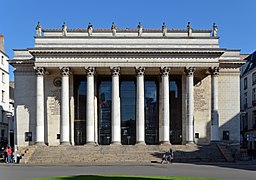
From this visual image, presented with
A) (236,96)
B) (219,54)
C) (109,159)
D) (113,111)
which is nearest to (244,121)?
(236,96)

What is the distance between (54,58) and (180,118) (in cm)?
1898

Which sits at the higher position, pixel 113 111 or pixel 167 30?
pixel 167 30

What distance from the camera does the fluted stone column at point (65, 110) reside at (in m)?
54.7

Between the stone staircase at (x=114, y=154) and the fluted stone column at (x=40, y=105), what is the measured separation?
227 centimetres

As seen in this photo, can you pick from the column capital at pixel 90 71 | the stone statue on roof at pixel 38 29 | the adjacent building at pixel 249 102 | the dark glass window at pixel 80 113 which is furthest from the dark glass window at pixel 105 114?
the adjacent building at pixel 249 102

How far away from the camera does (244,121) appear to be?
84.0 m

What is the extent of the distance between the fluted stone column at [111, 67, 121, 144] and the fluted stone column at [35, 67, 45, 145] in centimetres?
888

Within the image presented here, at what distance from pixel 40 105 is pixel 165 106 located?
15802 mm

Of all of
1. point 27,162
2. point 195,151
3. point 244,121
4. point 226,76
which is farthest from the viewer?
point 244,121

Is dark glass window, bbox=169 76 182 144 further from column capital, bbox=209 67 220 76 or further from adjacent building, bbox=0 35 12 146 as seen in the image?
adjacent building, bbox=0 35 12 146

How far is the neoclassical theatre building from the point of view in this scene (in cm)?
5497

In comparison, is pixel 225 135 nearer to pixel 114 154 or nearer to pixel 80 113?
pixel 114 154

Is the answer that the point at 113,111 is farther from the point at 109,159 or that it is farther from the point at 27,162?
the point at 27,162

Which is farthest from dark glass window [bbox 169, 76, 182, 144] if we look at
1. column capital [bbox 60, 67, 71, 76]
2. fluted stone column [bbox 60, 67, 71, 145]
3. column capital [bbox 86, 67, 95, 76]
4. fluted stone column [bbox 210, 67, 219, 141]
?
column capital [bbox 60, 67, 71, 76]
